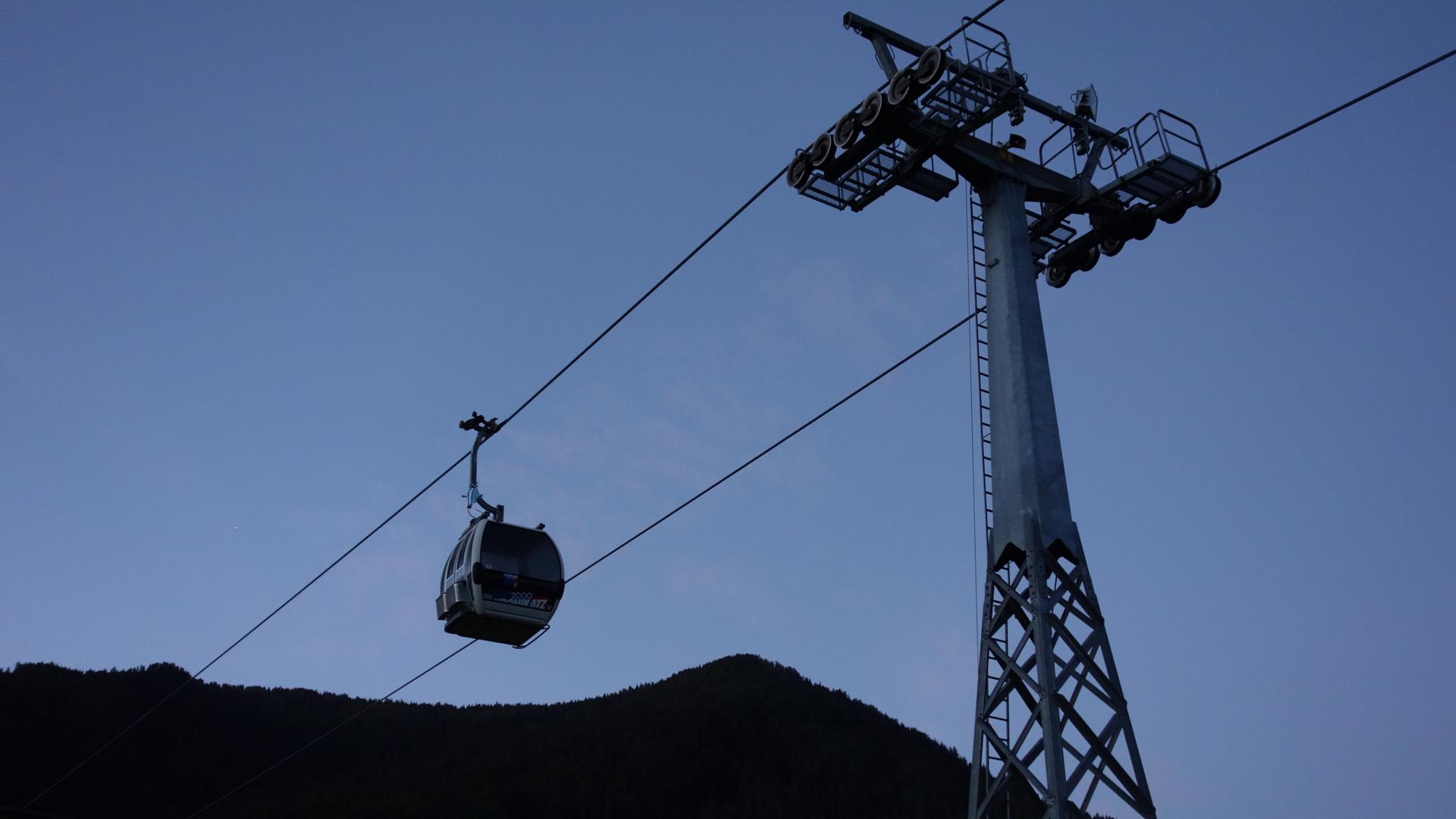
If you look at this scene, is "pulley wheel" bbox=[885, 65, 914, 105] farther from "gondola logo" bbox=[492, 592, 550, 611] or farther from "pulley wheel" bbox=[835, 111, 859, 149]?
"gondola logo" bbox=[492, 592, 550, 611]

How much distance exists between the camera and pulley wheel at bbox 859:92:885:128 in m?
12.8

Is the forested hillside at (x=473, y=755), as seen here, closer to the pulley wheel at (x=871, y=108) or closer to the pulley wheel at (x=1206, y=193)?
the pulley wheel at (x=1206, y=193)

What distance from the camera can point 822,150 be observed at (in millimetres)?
13562

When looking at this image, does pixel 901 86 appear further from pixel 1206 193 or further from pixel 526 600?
pixel 526 600

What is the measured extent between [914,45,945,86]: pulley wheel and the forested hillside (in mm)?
75273

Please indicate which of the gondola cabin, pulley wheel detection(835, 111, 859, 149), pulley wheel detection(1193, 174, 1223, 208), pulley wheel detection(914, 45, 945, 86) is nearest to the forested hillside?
the gondola cabin

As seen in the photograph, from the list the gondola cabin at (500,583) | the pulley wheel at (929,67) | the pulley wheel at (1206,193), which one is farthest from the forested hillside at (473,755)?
the pulley wheel at (929,67)

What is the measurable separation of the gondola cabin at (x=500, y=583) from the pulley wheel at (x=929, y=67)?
8.76 m

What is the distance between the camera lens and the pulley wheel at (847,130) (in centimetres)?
1312

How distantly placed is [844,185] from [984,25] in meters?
2.20

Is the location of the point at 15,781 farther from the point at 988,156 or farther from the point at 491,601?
the point at 988,156

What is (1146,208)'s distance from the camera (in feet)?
45.7

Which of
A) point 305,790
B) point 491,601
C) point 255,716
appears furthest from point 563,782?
point 491,601

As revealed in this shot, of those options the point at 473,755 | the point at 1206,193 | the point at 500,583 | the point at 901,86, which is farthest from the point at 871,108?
the point at 473,755
